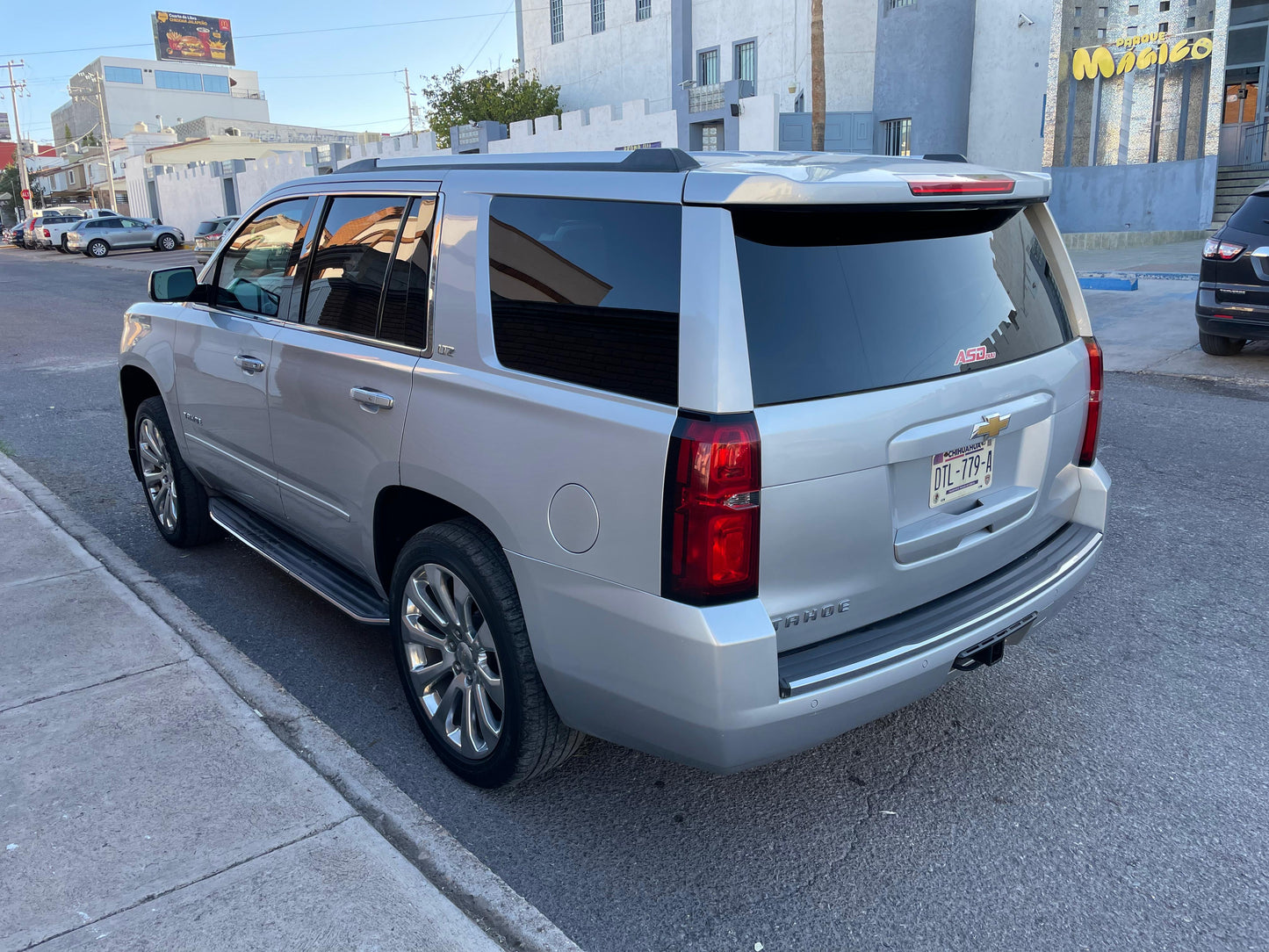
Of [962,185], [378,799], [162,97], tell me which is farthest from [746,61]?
[162,97]

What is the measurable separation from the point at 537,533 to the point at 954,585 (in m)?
1.24

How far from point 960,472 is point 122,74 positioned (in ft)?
399

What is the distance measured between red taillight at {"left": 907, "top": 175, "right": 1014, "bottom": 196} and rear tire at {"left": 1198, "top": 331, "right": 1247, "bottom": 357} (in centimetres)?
863

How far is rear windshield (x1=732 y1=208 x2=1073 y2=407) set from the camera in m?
2.55

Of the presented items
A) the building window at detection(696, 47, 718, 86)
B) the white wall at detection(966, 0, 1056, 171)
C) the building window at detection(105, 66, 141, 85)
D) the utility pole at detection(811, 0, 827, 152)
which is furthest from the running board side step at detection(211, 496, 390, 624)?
the building window at detection(105, 66, 141, 85)

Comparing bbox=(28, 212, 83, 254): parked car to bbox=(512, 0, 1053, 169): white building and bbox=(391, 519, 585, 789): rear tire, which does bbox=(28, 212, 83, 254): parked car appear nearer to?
bbox=(512, 0, 1053, 169): white building

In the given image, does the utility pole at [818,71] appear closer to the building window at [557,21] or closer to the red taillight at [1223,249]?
the red taillight at [1223,249]

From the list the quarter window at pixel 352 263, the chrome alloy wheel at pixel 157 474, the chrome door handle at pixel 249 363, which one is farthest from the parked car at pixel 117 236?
the quarter window at pixel 352 263

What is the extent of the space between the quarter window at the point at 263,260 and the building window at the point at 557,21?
40944mm

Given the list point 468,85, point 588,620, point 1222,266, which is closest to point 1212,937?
point 588,620

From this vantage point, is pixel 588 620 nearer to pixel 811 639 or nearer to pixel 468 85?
pixel 811 639

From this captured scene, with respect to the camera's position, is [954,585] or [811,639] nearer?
[811,639]

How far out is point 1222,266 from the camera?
370 inches

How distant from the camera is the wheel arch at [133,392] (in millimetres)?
5621
